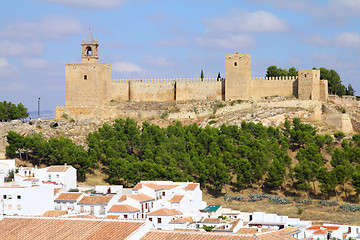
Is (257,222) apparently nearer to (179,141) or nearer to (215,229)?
(215,229)

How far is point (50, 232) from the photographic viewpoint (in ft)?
67.5

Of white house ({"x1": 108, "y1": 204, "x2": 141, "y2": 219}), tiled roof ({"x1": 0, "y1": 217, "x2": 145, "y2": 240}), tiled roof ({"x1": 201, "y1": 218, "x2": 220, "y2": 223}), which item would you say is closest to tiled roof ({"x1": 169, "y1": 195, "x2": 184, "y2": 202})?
white house ({"x1": 108, "y1": 204, "x2": 141, "y2": 219})

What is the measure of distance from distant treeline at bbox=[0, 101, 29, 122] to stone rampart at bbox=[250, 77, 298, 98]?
18.9m

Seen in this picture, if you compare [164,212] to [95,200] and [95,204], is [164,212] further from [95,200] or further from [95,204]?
[95,200]

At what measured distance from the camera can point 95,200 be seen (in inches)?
1316

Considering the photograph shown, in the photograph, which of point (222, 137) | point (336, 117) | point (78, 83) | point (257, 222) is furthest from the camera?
point (78, 83)

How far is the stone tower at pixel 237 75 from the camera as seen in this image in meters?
49.7

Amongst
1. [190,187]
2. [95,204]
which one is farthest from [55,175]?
[190,187]

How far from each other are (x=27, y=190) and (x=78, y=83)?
20305 mm

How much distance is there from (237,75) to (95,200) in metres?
19.7

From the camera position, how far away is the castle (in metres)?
49.2

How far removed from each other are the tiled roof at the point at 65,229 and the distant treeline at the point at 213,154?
741 inches

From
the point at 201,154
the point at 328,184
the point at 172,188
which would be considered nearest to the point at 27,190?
the point at 172,188

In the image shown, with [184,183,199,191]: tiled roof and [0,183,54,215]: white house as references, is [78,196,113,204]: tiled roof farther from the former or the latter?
[184,183,199,191]: tiled roof
